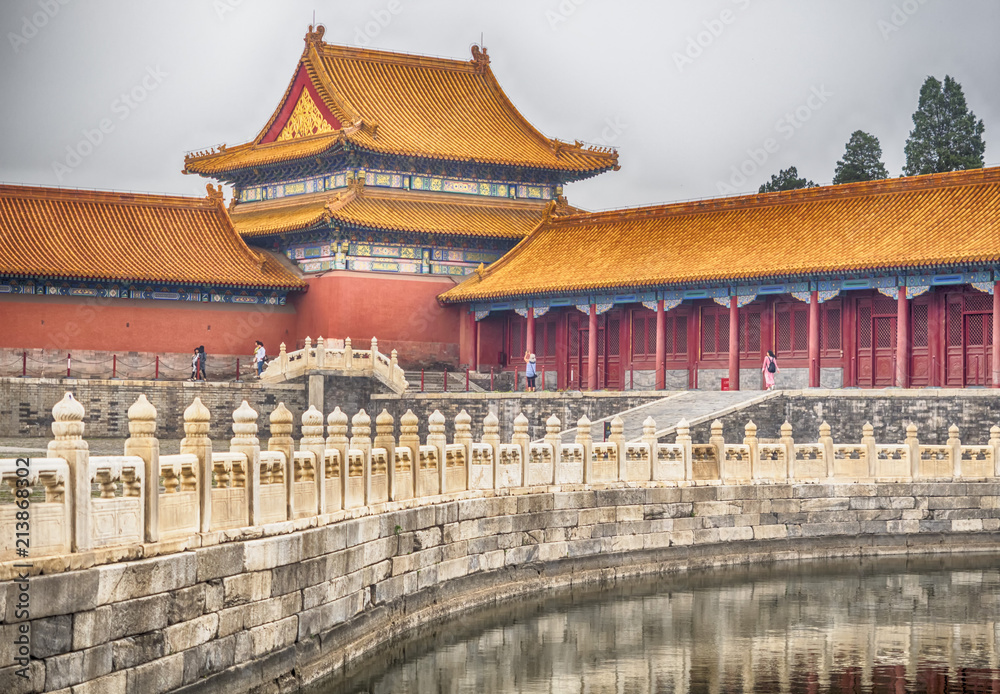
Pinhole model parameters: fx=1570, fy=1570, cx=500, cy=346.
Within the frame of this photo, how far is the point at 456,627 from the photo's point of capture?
20344 mm

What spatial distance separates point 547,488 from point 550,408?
48.9 ft

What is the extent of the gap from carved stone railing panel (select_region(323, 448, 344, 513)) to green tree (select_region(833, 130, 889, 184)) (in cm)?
4096

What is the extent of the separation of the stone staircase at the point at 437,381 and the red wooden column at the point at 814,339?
9.50 m

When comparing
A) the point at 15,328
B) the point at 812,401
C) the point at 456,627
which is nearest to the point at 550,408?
the point at 812,401

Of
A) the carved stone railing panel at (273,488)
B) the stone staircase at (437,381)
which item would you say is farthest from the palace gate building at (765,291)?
the carved stone railing panel at (273,488)

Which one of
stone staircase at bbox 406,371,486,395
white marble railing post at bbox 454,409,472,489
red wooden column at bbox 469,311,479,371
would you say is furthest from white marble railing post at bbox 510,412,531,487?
red wooden column at bbox 469,311,479,371

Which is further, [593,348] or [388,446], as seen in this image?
[593,348]

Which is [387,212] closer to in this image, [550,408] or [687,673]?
[550,408]

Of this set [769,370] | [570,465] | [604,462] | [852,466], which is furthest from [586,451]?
[769,370]

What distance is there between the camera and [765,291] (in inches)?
1535

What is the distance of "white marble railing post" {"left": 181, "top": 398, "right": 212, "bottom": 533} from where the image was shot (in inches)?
553

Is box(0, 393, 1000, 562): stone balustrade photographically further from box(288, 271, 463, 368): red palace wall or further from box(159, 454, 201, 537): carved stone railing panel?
box(288, 271, 463, 368): red palace wall

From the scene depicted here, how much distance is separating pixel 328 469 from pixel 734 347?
23.5 meters

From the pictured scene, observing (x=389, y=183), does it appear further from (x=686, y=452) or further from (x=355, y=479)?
(x=355, y=479)
